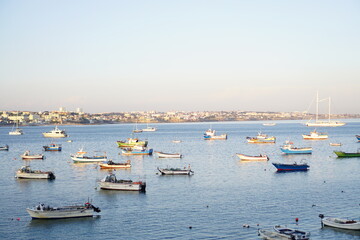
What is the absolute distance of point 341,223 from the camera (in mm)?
28984

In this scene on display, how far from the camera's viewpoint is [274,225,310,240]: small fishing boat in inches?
1016

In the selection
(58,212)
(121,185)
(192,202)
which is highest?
(121,185)

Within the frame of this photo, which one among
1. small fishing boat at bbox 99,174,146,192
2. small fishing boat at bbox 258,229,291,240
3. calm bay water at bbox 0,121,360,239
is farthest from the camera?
small fishing boat at bbox 99,174,146,192

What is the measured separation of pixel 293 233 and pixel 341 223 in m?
4.45

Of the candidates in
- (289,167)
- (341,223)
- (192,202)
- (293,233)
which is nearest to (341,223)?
(341,223)

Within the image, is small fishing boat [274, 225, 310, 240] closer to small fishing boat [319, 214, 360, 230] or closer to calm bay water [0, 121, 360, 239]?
calm bay water [0, 121, 360, 239]

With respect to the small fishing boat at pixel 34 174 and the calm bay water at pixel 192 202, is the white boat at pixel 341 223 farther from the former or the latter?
the small fishing boat at pixel 34 174

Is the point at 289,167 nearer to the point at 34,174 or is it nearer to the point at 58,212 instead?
the point at 34,174

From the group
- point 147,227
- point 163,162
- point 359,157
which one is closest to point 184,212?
point 147,227

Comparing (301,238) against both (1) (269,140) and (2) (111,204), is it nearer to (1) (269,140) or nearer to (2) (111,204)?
(2) (111,204)

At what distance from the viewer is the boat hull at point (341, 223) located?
2853 centimetres

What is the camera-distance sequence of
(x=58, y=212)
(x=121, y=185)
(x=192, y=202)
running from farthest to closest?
(x=121, y=185) → (x=192, y=202) → (x=58, y=212)

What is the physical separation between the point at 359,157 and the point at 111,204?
155ft

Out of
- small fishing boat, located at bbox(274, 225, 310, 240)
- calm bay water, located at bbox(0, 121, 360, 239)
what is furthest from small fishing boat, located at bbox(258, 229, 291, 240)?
calm bay water, located at bbox(0, 121, 360, 239)
